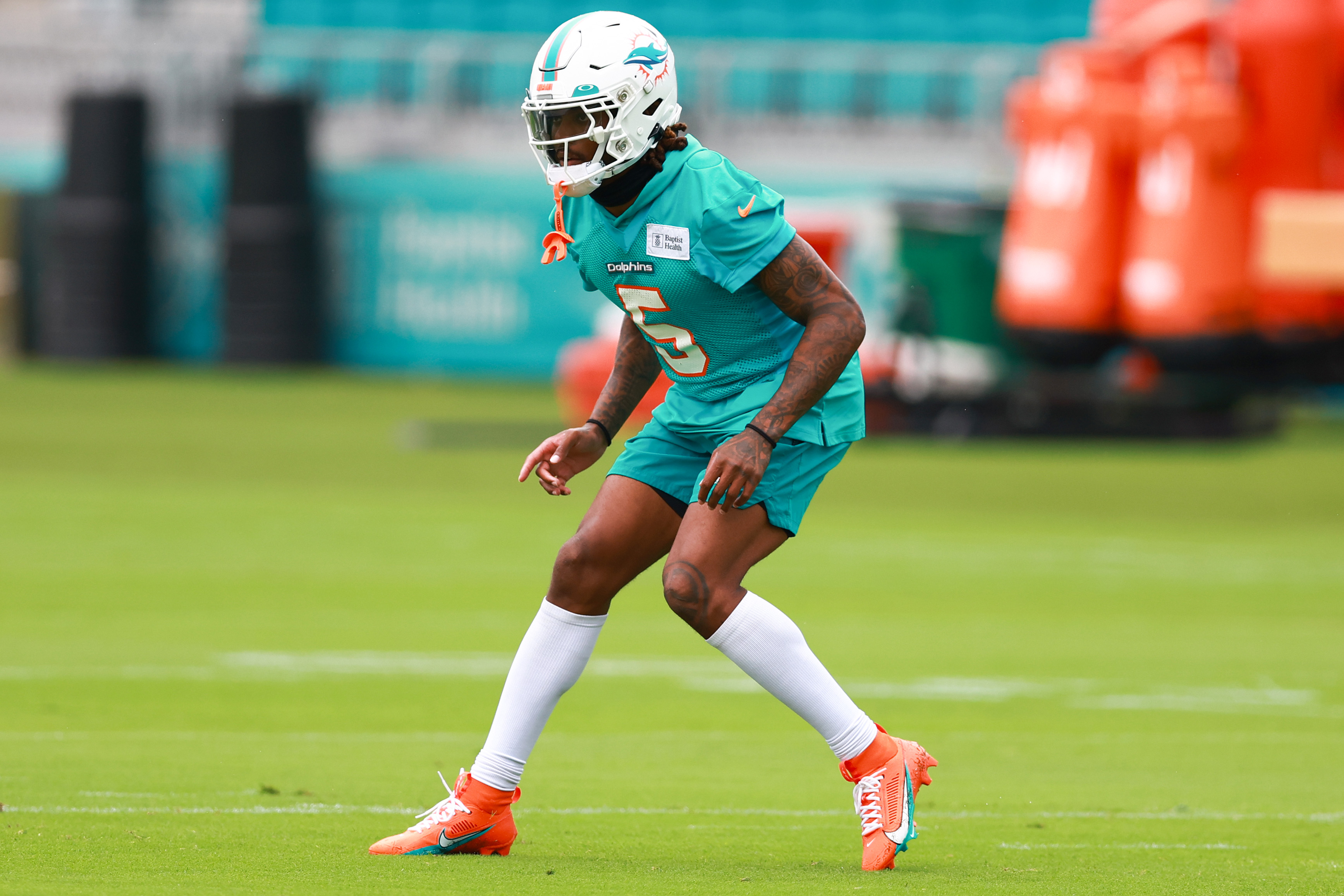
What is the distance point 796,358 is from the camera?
15.8ft

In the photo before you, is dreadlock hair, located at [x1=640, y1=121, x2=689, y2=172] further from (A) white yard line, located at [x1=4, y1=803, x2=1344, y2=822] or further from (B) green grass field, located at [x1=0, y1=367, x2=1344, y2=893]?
(A) white yard line, located at [x1=4, y1=803, x2=1344, y2=822]

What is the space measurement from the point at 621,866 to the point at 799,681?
2.12 ft

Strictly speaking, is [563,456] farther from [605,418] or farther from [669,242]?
[669,242]

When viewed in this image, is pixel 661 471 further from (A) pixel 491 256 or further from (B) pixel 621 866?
(A) pixel 491 256

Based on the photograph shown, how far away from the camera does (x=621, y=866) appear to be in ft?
15.9

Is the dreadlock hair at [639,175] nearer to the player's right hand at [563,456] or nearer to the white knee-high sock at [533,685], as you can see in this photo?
the player's right hand at [563,456]

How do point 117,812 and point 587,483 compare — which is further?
point 587,483

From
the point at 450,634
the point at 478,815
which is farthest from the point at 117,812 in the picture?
the point at 450,634

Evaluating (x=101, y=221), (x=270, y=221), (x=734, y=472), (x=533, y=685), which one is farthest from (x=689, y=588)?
(x=101, y=221)

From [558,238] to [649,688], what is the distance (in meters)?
3.78

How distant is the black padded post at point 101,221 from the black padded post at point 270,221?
1.53 metres

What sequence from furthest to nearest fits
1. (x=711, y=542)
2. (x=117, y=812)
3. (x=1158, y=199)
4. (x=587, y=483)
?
(x=1158, y=199) < (x=587, y=483) < (x=117, y=812) < (x=711, y=542)

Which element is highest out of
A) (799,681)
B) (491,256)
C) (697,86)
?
(799,681)

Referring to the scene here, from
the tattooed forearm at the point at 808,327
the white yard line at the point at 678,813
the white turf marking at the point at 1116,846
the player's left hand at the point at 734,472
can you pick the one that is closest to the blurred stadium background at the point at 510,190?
the white yard line at the point at 678,813
